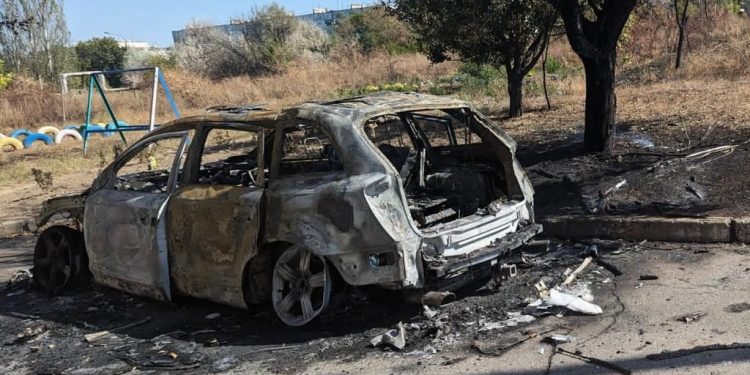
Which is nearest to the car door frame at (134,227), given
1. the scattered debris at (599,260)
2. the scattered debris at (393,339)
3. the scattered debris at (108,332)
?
the scattered debris at (108,332)

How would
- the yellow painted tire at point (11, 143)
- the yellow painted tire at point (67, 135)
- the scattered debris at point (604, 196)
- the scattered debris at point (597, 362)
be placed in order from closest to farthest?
the scattered debris at point (597, 362), the scattered debris at point (604, 196), the yellow painted tire at point (11, 143), the yellow painted tire at point (67, 135)

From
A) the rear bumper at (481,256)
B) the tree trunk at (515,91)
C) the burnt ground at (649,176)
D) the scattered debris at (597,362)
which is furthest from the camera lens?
the tree trunk at (515,91)

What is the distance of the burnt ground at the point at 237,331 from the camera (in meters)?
4.57

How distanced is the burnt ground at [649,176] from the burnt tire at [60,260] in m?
4.55

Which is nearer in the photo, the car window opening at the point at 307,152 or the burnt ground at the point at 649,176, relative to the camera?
the car window opening at the point at 307,152

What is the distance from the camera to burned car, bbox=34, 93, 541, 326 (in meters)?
4.64

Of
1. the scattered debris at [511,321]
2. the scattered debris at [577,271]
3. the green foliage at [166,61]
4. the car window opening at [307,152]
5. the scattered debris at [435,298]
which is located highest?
the green foliage at [166,61]

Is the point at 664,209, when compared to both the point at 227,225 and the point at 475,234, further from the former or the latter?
the point at 227,225

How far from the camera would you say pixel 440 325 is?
4.80 metres

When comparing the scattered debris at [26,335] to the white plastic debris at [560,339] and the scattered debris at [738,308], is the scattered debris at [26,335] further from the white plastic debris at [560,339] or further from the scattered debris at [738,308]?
the scattered debris at [738,308]

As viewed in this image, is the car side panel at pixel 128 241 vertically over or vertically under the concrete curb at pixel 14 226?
over

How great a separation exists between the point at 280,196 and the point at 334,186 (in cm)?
45

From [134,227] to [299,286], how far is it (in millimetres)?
1583

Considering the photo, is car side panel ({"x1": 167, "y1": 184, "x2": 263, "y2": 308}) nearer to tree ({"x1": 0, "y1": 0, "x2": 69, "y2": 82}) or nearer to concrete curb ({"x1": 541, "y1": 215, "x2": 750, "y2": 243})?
concrete curb ({"x1": 541, "y1": 215, "x2": 750, "y2": 243})
